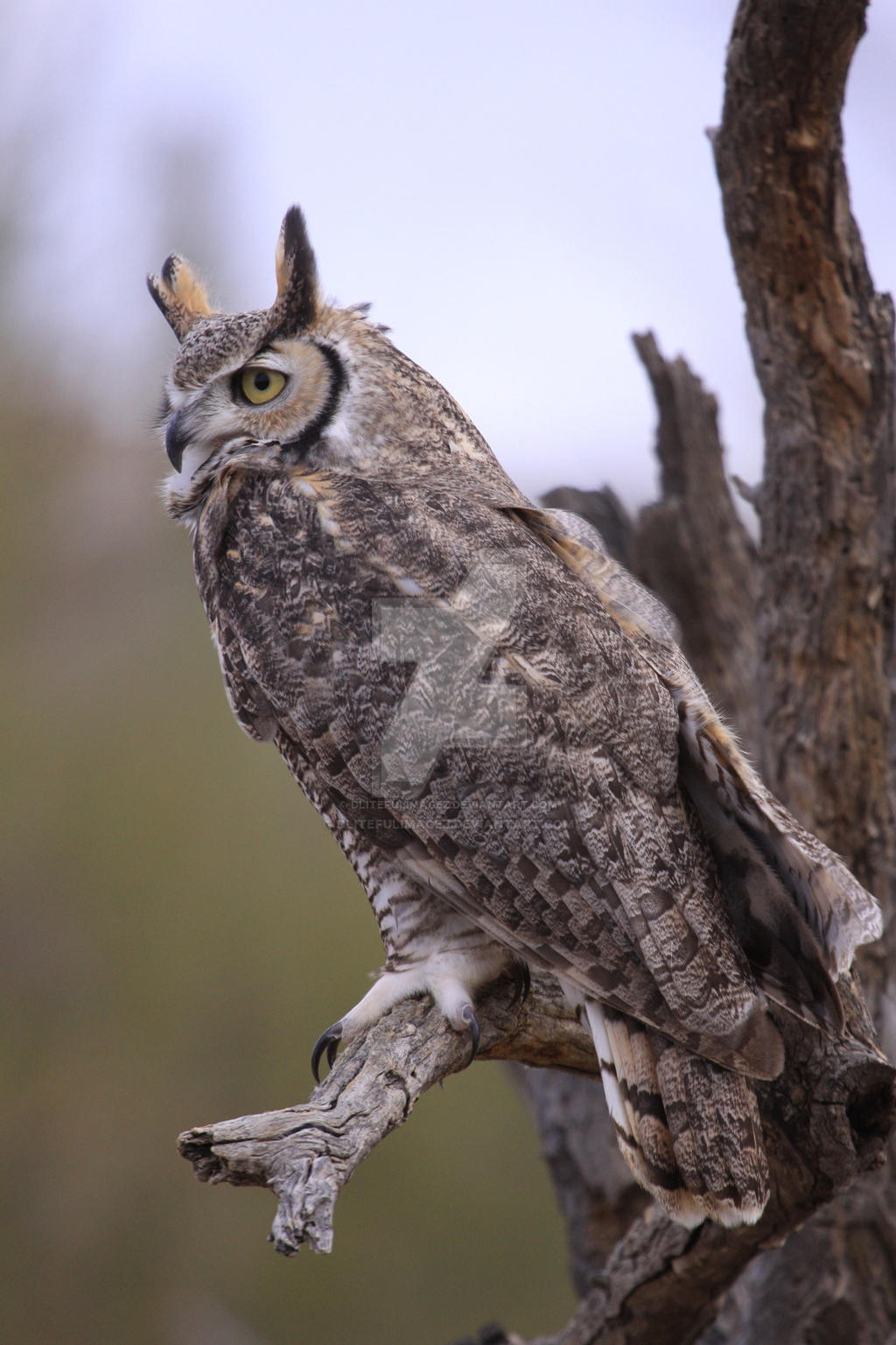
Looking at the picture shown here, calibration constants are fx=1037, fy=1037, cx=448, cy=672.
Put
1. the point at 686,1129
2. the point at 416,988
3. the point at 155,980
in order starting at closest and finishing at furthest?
the point at 686,1129 → the point at 416,988 → the point at 155,980

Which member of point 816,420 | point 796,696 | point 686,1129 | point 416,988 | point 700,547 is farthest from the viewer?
point 700,547

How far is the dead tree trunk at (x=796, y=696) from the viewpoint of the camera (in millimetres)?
1413

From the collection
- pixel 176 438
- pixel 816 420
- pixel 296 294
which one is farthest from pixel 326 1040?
pixel 816 420

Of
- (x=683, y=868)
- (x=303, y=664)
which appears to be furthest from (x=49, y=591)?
(x=683, y=868)

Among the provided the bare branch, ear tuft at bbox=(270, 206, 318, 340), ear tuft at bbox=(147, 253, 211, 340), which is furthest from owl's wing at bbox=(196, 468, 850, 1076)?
the bare branch

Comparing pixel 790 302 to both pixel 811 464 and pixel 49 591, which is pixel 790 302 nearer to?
pixel 811 464

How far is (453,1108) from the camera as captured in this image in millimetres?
3980

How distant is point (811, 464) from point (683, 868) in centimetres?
99

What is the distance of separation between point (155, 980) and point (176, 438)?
2.46m

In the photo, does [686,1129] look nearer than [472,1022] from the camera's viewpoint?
Yes

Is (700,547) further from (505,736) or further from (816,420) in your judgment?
(505,736)

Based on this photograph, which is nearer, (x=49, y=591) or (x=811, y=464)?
(x=811, y=464)

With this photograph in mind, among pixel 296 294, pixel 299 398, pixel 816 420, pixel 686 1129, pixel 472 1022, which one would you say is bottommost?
pixel 686 1129

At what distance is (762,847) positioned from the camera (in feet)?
4.61
